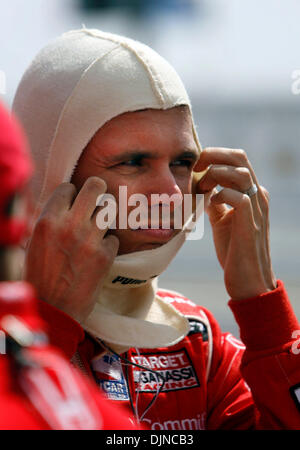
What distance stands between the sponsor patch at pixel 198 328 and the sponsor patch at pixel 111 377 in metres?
0.29

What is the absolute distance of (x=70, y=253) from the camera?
70.5 inches

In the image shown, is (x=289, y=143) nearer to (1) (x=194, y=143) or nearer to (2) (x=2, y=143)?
(1) (x=194, y=143)

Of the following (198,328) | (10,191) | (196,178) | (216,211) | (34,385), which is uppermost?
(10,191)

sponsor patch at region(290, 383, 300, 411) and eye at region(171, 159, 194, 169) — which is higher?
eye at region(171, 159, 194, 169)

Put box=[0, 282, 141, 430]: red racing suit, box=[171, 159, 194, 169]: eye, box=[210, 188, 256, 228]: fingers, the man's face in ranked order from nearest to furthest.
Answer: box=[0, 282, 141, 430]: red racing suit < the man's face < box=[171, 159, 194, 169]: eye < box=[210, 188, 256, 228]: fingers

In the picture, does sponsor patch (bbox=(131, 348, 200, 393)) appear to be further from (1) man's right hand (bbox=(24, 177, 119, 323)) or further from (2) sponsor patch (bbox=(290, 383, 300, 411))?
(1) man's right hand (bbox=(24, 177, 119, 323))

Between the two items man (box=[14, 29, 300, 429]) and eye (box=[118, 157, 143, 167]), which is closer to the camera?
man (box=[14, 29, 300, 429])

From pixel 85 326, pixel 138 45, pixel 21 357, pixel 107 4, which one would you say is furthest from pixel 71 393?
pixel 107 4

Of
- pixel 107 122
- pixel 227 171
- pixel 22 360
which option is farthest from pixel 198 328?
pixel 22 360

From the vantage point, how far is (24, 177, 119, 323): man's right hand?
68.6 inches

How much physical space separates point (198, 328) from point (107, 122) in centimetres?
71

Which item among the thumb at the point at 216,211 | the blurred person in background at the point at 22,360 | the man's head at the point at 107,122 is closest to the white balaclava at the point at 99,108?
the man's head at the point at 107,122

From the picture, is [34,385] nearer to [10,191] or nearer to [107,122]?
[10,191]

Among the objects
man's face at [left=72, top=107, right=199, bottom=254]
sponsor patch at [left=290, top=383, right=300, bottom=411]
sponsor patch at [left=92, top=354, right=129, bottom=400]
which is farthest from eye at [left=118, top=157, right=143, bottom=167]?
sponsor patch at [left=290, top=383, right=300, bottom=411]
